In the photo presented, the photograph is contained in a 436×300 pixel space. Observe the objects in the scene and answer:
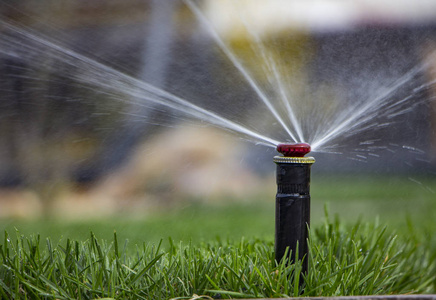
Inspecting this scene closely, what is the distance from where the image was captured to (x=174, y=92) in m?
6.18

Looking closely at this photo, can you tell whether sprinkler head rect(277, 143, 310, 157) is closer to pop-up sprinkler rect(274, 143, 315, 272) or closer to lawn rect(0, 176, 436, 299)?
pop-up sprinkler rect(274, 143, 315, 272)

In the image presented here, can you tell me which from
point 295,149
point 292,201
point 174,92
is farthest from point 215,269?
point 174,92

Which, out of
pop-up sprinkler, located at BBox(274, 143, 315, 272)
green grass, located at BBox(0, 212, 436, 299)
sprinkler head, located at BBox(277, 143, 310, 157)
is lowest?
green grass, located at BBox(0, 212, 436, 299)

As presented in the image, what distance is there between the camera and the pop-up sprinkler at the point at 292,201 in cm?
223

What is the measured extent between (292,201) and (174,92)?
4.08 m

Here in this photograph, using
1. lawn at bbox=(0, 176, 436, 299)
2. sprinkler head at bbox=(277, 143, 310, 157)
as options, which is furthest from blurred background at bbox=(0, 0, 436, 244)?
sprinkler head at bbox=(277, 143, 310, 157)

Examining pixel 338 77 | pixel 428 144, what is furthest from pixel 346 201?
pixel 428 144

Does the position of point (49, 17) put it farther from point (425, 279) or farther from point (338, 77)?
point (425, 279)

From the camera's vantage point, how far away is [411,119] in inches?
303

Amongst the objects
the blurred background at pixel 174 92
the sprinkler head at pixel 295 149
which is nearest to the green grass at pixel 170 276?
the sprinkler head at pixel 295 149

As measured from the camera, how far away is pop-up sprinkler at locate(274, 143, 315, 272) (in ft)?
7.32

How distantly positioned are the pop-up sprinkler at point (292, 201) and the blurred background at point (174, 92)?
278 centimetres

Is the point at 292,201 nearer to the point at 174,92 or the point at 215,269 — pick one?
the point at 215,269

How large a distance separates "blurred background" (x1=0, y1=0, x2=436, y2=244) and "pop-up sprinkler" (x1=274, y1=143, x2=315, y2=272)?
2.78 metres
